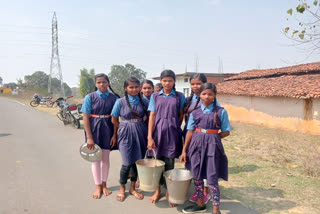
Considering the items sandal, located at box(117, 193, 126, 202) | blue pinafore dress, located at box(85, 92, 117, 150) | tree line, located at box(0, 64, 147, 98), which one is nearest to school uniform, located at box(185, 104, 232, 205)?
sandal, located at box(117, 193, 126, 202)

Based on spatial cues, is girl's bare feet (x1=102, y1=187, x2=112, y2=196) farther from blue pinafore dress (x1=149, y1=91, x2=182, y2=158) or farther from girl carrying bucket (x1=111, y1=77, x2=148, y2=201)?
blue pinafore dress (x1=149, y1=91, x2=182, y2=158)

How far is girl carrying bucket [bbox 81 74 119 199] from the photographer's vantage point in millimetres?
3428

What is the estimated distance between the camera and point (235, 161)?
5.53 meters

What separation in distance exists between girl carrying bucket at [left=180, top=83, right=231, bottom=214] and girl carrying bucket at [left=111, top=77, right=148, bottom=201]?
28.4 inches

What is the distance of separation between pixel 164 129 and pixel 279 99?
12.1 metres

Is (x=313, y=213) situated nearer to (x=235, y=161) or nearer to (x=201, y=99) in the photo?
(x=201, y=99)

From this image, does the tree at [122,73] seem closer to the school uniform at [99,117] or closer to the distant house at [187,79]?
the distant house at [187,79]

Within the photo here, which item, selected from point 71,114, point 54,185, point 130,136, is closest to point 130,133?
point 130,136

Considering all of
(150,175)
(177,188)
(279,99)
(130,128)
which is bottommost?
(177,188)

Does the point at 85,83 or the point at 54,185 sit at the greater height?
the point at 85,83

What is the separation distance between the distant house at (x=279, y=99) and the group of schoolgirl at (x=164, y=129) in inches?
417

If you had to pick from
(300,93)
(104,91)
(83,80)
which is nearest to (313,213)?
(104,91)

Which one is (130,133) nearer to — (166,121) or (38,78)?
(166,121)

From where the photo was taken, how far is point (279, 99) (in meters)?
13.4
